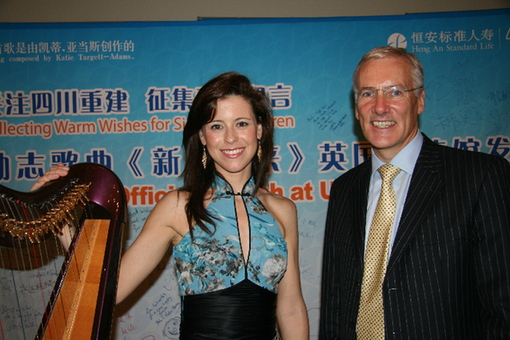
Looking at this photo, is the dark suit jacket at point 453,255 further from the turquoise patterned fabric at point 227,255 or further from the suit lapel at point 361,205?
the turquoise patterned fabric at point 227,255

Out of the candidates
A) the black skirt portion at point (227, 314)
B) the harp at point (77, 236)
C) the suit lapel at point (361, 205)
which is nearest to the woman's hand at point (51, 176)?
the harp at point (77, 236)

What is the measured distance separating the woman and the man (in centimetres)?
31

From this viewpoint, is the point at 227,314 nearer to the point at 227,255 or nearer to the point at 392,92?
the point at 227,255

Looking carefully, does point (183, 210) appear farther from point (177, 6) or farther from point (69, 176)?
point (177, 6)

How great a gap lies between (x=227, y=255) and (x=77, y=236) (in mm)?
556

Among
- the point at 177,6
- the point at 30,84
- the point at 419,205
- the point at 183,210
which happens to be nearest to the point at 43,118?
the point at 30,84

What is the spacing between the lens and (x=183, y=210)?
1701 mm

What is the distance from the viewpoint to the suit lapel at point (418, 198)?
4.32ft

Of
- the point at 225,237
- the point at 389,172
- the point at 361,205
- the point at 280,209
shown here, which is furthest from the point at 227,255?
the point at 389,172

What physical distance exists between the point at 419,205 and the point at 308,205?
1494 millimetres

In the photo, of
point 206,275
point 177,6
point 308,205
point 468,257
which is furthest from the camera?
point 177,6

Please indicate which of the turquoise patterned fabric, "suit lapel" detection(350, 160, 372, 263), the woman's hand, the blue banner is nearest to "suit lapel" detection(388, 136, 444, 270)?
"suit lapel" detection(350, 160, 372, 263)

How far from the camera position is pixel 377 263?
1391 mm

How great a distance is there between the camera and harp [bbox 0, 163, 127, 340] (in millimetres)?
1166
